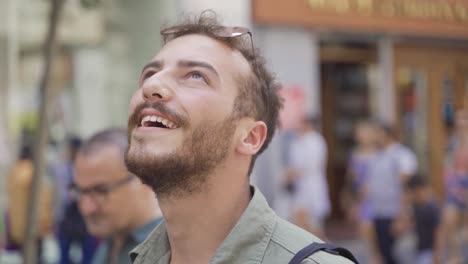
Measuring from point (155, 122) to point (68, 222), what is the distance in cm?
593

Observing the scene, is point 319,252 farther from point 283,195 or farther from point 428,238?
point 283,195

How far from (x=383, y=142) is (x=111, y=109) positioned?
3927mm

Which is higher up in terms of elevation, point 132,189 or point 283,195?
point 132,189

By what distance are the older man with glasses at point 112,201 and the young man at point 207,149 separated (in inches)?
53.0

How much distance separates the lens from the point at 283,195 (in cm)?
1100

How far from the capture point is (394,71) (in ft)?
44.9

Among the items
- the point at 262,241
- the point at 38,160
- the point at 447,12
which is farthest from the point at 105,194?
the point at 447,12

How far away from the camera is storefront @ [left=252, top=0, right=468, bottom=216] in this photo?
1317 cm

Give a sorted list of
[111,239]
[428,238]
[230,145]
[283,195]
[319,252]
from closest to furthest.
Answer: [319,252]
[230,145]
[111,239]
[428,238]
[283,195]

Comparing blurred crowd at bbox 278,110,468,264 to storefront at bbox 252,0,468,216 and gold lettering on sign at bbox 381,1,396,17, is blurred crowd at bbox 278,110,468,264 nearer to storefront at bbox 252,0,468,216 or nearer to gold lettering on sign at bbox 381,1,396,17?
storefront at bbox 252,0,468,216

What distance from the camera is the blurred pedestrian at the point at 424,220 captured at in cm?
826

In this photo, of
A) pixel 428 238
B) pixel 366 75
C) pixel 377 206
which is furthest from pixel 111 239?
pixel 366 75

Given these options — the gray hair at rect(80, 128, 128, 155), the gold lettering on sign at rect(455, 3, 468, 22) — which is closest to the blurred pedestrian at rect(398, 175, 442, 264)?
the gray hair at rect(80, 128, 128, 155)

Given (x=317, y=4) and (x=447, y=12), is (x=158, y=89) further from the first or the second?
(x=447, y=12)
